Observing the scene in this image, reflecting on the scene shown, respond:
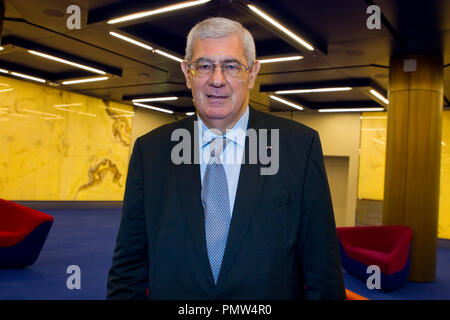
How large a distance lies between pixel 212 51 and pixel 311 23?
15.8ft

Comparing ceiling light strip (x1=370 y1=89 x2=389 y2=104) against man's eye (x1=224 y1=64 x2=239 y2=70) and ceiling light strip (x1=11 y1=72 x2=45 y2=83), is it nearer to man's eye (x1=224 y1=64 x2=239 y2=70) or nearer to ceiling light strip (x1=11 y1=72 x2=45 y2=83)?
man's eye (x1=224 y1=64 x2=239 y2=70)

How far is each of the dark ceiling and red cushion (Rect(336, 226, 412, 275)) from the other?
10.0ft

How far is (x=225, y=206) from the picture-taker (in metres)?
1.40

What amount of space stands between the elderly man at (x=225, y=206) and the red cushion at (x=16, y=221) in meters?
4.97

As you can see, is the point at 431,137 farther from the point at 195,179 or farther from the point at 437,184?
the point at 195,179

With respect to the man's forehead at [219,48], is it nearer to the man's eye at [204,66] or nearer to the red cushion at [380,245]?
the man's eye at [204,66]

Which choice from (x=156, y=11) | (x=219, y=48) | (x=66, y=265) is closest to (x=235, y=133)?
(x=219, y=48)

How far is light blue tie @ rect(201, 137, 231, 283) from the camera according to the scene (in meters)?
1.36

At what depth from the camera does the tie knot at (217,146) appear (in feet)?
4.87

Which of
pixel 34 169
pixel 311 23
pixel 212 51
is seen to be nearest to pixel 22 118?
pixel 34 169

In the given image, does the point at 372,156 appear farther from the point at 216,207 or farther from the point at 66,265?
the point at 216,207

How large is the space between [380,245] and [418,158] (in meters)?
1.60

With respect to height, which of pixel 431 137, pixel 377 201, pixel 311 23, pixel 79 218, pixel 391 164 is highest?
pixel 311 23

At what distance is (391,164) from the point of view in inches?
268
